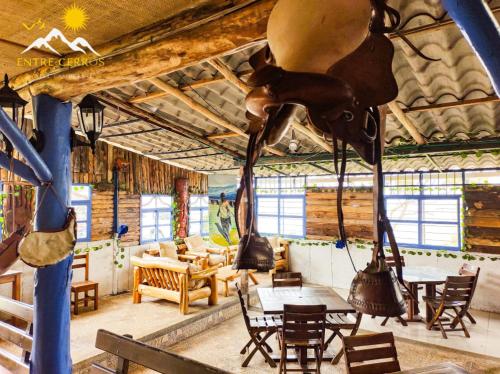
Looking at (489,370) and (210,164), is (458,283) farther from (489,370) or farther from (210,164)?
(210,164)

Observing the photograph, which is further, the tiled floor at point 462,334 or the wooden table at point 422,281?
the wooden table at point 422,281

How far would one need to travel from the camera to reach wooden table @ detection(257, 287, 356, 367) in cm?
450

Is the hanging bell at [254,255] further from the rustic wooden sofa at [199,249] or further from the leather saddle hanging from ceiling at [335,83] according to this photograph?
the rustic wooden sofa at [199,249]

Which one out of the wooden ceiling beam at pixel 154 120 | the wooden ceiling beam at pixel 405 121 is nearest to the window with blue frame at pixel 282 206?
the wooden ceiling beam at pixel 154 120

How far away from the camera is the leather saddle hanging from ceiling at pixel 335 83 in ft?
2.44

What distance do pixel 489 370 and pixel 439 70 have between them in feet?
13.1

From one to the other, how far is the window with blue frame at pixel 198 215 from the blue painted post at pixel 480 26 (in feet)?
32.2

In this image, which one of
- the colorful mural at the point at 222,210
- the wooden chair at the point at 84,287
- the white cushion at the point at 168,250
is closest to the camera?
the wooden chair at the point at 84,287

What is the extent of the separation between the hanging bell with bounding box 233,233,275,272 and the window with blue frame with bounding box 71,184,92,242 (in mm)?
7074

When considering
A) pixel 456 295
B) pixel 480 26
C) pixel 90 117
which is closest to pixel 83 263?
pixel 90 117

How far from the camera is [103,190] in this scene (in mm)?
7926

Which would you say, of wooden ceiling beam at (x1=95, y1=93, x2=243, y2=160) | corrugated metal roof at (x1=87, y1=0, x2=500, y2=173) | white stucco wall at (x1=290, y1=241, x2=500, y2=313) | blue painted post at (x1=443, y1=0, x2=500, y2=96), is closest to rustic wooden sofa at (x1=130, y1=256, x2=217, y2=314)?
wooden ceiling beam at (x1=95, y1=93, x2=243, y2=160)

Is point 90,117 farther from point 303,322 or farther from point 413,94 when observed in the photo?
point 413,94

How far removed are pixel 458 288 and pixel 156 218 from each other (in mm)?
7035
